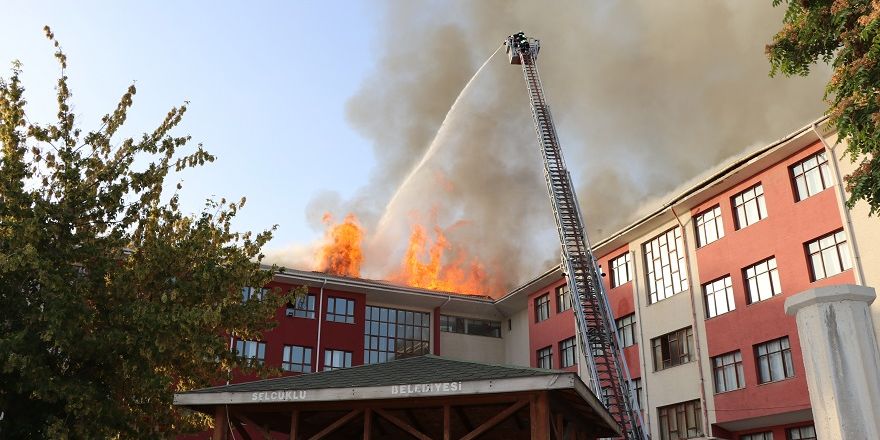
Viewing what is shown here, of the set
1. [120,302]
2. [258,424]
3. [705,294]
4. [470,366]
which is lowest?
[258,424]

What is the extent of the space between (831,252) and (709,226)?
22.6 feet

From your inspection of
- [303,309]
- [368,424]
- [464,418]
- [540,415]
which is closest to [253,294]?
[464,418]

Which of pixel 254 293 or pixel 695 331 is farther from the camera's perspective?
pixel 695 331

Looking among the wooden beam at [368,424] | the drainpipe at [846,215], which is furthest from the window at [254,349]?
the wooden beam at [368,424]

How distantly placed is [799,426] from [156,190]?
2459cm

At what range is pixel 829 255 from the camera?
2845cm

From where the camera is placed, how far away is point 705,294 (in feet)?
113

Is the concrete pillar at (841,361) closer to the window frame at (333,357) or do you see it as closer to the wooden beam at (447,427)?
the wooden beam at (447,427)

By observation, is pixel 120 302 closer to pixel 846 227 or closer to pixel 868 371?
pixel 868 371

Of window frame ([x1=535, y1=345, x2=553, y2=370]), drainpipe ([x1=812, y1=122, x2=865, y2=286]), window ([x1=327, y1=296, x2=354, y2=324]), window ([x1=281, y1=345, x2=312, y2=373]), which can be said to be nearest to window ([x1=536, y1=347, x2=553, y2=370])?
window frame ([x1=535, y1=345, x2=553, y2=370])

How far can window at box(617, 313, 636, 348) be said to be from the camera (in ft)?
127

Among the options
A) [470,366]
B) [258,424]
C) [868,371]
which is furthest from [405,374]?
A: [868,371]

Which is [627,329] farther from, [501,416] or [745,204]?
[501,416]

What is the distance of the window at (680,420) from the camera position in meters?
33.2
